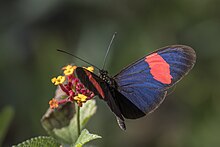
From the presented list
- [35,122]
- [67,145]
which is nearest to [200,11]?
[35,122]

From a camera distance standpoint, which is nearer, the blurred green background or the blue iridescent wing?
the blue iridescent wing

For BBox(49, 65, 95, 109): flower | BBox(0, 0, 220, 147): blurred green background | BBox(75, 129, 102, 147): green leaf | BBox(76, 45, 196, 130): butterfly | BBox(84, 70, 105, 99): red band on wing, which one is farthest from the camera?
BBox(0, 0, 220, 147): blurred green background

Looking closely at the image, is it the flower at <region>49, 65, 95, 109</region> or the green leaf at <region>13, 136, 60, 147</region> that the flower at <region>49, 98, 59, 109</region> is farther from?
the green leaf at <region>13, 136, 60, 147</region>

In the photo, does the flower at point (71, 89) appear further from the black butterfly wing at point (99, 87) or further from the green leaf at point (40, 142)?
the green leaf at point (40, 142)

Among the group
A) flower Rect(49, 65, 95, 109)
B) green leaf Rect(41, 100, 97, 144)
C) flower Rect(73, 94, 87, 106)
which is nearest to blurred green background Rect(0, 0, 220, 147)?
green leaf Rect(41, 100, 97, 144)

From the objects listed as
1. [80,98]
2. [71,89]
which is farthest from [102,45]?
[80,98]

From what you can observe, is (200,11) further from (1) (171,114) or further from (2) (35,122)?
(2) (35,122)

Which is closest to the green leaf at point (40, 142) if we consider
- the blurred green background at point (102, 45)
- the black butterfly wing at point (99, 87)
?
the black butterfly wing at point (99, 87)
